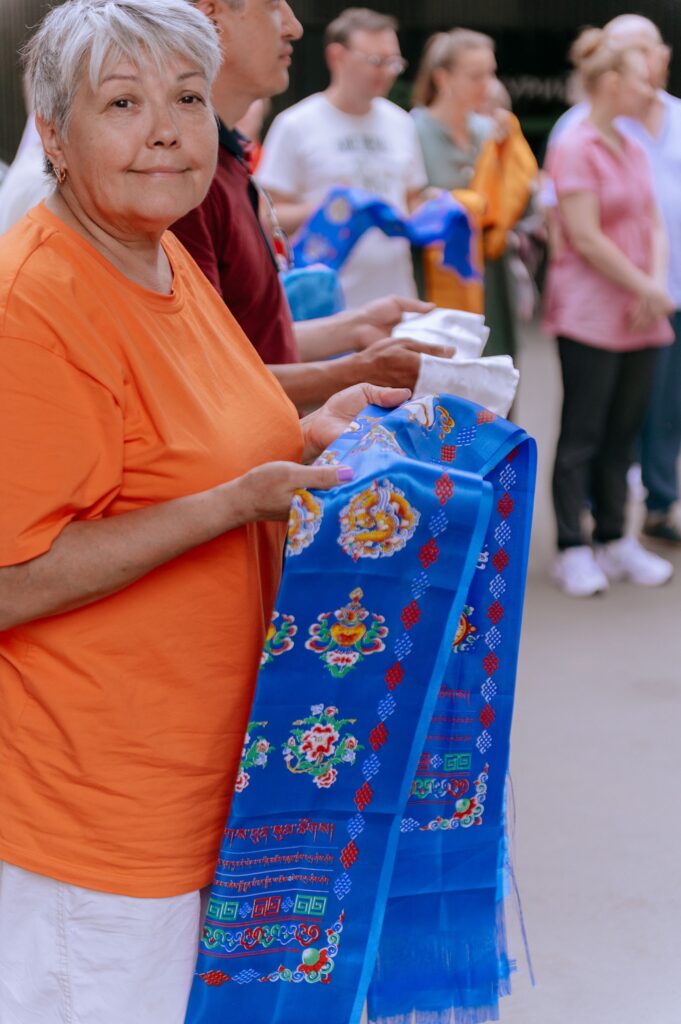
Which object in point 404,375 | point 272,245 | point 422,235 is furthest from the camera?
point 422,235

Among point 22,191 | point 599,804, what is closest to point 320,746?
point 22,191

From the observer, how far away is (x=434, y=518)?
1.43 metres

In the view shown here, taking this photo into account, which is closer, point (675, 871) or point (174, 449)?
point (174, 449)

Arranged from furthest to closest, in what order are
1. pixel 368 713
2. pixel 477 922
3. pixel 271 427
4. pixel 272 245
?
pixel 272 245
pixel 477 922
pixel 271 427
pixel 368 713

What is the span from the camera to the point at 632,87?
4707 mm

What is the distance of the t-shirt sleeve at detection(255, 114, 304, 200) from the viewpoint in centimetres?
492

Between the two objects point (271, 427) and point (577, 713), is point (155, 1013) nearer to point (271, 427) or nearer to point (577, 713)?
point (271, 427)

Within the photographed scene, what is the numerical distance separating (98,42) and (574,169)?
3.49m

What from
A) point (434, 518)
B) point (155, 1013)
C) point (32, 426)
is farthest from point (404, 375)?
point (155, 1013)

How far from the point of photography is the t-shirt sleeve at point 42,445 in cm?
134

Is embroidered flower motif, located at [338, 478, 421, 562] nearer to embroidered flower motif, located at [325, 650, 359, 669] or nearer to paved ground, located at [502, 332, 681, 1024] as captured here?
embroidered flower motif, located at [325, 650, 359, 669]

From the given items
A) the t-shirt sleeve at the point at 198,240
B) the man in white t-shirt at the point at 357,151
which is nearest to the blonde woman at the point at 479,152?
the man in white t-shirt at the point at 357,151

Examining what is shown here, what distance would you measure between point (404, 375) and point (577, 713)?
2.27m

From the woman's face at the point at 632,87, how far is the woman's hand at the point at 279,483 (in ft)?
12.2
